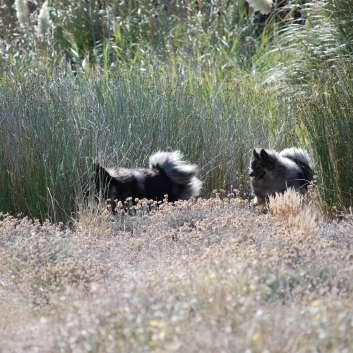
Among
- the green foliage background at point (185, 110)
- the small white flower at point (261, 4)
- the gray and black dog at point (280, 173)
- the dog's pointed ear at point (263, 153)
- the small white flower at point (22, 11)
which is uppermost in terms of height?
the small white flower at point (22, 11)

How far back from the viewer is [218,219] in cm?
608

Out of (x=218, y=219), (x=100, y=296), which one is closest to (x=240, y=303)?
(x=100, y=296)

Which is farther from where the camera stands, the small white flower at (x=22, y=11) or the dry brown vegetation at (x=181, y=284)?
the small white flower at (x=22, y=11)

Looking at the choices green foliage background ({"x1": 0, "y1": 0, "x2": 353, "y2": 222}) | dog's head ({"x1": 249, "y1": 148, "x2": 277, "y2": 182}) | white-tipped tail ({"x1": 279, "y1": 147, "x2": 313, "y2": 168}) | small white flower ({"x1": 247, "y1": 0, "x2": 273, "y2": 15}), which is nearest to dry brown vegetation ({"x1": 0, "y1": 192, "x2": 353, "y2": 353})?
green foliage background ({"x1": 0, "y1": 0, "x2": 353, "y2": 222})

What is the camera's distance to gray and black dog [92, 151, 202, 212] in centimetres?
754

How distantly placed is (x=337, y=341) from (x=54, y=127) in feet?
15.9

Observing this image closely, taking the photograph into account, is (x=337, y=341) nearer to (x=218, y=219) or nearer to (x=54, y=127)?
(x=218, y=219)

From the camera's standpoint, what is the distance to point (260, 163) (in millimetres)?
7664

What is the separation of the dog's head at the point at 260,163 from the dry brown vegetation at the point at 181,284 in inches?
40.4

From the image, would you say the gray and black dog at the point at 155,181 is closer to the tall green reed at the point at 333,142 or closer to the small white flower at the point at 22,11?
the tall green reed at the point at 333,142

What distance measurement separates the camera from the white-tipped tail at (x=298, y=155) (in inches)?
308

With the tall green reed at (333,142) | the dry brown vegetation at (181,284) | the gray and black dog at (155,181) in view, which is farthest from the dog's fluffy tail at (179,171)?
the tall green reed at (333,142)

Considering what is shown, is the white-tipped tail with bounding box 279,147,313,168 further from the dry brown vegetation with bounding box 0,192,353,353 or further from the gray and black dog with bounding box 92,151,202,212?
the dry brown vegetation with bounding box 0,192,353,353

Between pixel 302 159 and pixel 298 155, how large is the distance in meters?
0.08
